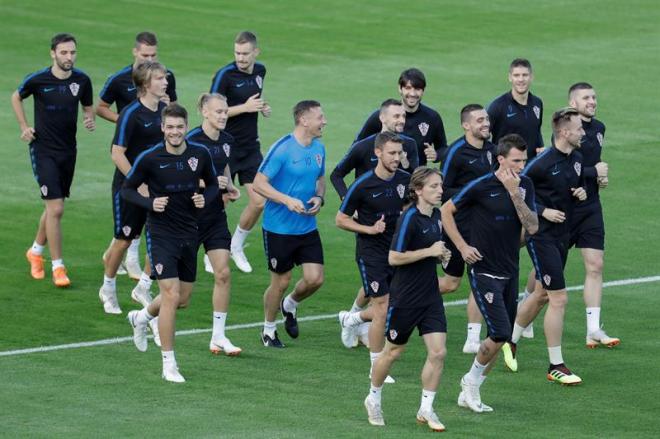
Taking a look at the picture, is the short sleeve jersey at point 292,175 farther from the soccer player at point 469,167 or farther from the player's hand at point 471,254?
the player's hand at point 471,254

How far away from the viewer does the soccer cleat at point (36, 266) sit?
19.5 metres

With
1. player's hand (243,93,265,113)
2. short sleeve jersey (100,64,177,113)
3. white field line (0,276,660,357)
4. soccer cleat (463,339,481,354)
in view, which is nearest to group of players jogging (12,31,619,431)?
soccer cleat (463,339,481,354)

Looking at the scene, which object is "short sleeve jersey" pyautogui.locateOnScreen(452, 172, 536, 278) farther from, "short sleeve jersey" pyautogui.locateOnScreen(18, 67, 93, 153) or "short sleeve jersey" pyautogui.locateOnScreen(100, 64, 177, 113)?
"short sleeve jersey" pyautogui.locateOnScreen(18, 67, 93, 153)

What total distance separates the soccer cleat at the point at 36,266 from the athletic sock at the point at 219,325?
12.3ft

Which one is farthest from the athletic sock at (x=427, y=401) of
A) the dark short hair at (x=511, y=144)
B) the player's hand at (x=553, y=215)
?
the player's hand at (x=553, y=215)

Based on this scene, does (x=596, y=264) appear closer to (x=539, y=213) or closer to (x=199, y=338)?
(x=539, y=213)

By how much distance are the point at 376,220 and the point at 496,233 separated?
1.38 m

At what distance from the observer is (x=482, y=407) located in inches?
571

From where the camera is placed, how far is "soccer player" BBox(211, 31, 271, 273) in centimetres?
2012

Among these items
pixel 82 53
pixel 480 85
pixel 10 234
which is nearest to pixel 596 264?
pixel 10 234

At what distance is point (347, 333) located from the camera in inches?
666

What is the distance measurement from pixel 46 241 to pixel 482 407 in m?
7.06

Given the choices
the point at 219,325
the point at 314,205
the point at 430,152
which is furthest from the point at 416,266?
the point at 430,152

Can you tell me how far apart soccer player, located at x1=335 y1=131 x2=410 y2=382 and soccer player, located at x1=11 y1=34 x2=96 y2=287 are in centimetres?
462
